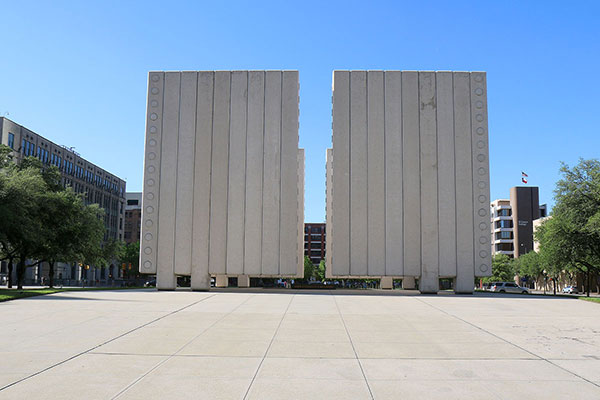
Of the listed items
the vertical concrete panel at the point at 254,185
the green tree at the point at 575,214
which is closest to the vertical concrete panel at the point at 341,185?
the vertical concrete panel at the point at 254,185

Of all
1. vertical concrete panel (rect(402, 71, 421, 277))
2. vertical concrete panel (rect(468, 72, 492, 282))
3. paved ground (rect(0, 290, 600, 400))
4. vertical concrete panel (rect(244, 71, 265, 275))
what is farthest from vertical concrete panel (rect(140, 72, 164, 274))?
vertical concrete panel (rect(468, 72, 492, 282))

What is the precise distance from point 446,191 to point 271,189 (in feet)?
42.4

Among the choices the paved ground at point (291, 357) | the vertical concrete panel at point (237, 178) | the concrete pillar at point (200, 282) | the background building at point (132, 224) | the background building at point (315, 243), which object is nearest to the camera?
the paved ground at point (291, 357)

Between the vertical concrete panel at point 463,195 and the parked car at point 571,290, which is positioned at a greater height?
the vertical concrete panel at point 463,195

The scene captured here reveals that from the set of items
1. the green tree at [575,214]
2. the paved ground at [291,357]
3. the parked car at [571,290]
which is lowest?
the parked car at [571,290]

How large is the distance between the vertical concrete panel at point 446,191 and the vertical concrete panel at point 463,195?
327mm

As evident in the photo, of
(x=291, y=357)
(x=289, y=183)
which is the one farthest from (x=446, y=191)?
(x=291, y=357)

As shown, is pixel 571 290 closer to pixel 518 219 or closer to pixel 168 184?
pixel 518 219

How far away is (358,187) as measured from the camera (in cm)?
4047

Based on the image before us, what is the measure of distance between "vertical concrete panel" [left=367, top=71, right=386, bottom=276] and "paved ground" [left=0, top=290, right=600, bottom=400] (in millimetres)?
21086

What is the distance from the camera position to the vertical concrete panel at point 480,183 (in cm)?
4019

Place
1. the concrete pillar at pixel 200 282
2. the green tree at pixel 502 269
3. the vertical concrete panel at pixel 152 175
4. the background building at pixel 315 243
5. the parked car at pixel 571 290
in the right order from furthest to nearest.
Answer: the background building at pixel 315 243 < the green tree at pixel 502 269 < the parked car at pixel 571 290 < the vertical concrete panel at pixel 152 175 < the concrete pillar at pixel 200 282

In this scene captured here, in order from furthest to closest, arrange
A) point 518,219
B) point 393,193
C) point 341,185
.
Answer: point 518,219 → point 341,185 → point 393,193

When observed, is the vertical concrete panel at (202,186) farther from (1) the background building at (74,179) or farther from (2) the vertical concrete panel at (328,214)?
(1) the background building at (74,179)
